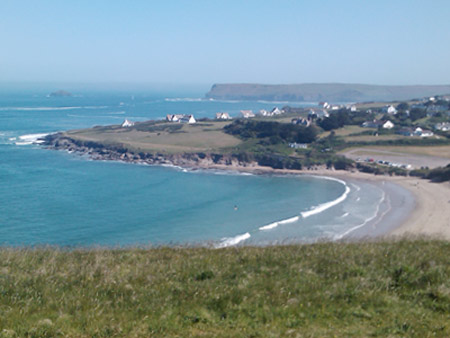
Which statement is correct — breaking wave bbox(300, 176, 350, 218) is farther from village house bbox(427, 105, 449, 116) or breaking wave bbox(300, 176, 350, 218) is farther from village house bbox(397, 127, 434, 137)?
village house bbox(427, 105, 449, 116)

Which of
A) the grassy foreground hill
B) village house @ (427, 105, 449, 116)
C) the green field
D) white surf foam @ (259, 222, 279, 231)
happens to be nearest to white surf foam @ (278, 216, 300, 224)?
white surf foam @ (259, 222, 279, 231)

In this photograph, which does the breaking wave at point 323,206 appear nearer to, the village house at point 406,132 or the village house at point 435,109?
the village house at point 406,132

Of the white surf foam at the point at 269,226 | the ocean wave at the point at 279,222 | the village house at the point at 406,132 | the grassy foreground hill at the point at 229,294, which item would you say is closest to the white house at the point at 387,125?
the village house at the point at 406,132

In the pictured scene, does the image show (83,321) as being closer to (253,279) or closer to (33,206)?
(253,279)

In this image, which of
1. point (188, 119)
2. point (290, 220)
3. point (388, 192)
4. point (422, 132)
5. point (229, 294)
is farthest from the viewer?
point (188, 119)

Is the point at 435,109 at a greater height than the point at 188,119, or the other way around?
the point at 435,109

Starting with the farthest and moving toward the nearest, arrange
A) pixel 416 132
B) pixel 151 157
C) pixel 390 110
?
pixel 390 110 < pixel 416 132 < pixel 151 157

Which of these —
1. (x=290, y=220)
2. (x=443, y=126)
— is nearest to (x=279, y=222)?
(x=290, y=220)

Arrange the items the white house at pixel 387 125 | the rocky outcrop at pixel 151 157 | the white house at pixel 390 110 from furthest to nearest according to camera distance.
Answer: the white house at pixel 390 110
the white house at pixel 387 125
the rocky outcrop at pixel 151 157

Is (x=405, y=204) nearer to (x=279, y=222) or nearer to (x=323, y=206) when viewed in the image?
(x=323, y=206)
